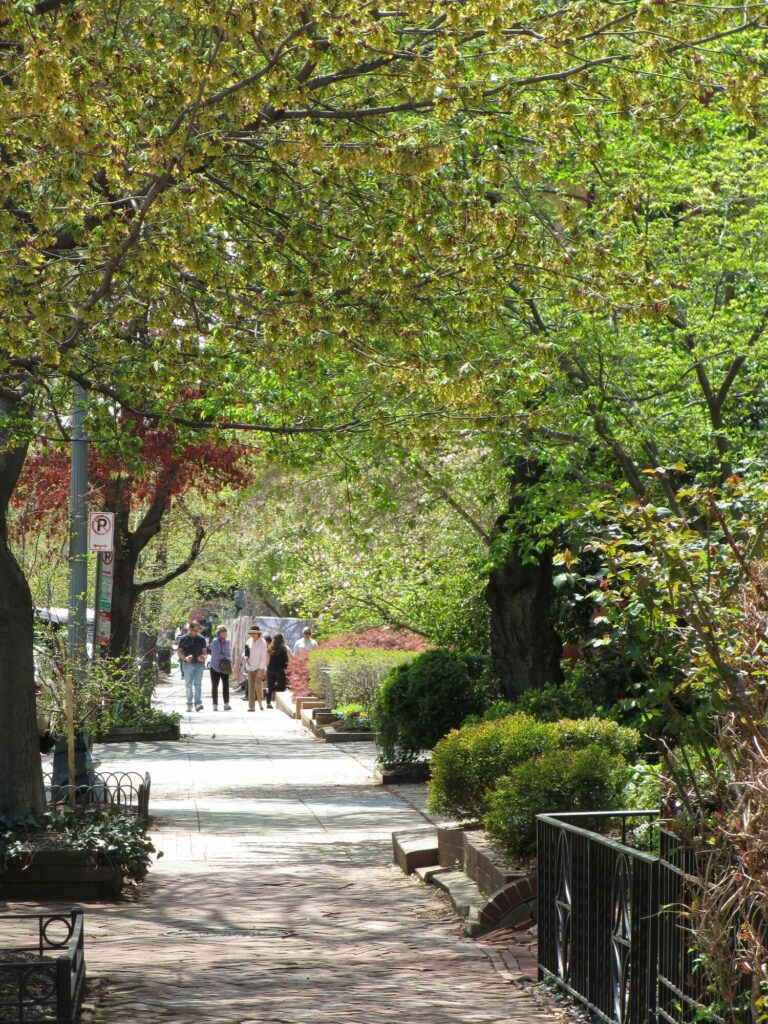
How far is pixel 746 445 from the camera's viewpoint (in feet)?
51.0

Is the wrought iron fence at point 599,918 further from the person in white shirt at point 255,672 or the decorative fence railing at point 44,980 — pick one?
the person in white shirt at point 255,672

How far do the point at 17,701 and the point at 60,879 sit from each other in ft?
5.39

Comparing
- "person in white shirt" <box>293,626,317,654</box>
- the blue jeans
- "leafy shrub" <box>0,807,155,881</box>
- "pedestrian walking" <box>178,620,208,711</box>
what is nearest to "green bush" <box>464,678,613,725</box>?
"leafy shrub" <box>0,807,155,881</box>

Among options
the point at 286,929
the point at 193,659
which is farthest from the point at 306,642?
the point at 286,929

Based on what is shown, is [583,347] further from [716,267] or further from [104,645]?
[104,645]

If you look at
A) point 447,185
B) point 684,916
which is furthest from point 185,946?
point 447,185

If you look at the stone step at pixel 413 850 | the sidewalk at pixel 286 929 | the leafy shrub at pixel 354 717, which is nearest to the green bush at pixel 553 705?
the sidewalk at pixel 286 929

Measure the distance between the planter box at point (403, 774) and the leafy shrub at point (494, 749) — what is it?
6.69 meters

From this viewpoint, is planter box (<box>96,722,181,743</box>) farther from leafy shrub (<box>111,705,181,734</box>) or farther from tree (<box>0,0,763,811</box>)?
tree (<box>0,0,763,811</box>)

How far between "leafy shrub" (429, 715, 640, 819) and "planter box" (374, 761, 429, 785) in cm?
669

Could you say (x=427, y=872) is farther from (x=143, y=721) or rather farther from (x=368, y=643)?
(x=368, y=643)

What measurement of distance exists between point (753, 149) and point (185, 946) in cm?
974

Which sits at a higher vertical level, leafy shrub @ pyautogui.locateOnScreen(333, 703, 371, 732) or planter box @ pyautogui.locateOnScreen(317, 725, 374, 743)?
leafy shrub @ pyautogui.locateOnScreen(333, 703, 371, 732)

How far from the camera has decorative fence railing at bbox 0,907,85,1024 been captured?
578 centimetres
